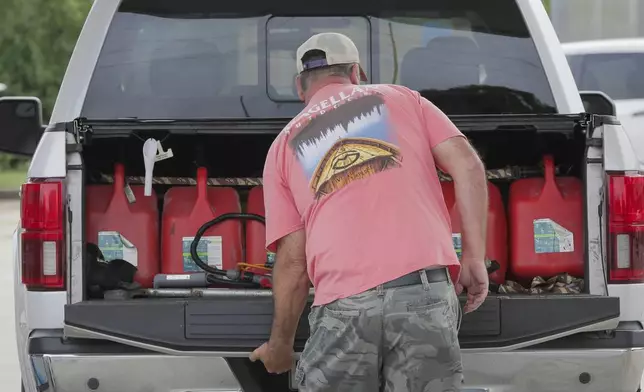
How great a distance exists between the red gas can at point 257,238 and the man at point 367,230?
2.87ft

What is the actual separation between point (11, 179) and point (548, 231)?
23.6 m

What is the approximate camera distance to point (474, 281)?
4.04 m

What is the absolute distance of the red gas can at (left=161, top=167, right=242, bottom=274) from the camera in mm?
4852

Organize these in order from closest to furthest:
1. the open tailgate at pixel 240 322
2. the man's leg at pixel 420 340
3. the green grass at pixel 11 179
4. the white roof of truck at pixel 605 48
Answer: the man's leg at pixel 420 340 < the open tailgate at pixel 240 322 < the white roof of truck at pixel 605 48 < the green grass at pixel 11 179

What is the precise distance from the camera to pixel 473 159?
3.97m

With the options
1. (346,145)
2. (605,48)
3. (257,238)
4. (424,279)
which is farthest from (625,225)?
(605,48)

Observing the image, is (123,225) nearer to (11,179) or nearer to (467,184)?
(467,184)

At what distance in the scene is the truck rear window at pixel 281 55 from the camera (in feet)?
18.0

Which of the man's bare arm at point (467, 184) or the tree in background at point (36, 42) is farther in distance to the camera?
the tree in background at point (36, 42)

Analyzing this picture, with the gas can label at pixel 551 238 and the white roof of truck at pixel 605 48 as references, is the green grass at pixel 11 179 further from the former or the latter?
the gas can label at pixel 551 238

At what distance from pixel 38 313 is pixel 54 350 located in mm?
142

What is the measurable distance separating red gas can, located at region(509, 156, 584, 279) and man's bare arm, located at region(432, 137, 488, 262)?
82 cm

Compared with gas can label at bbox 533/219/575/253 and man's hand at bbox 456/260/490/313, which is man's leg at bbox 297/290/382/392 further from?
gas can label at bbox 533/219/575/253

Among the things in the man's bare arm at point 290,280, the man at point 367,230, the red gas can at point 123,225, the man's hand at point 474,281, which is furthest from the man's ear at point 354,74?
the red gas can at point 123,225
